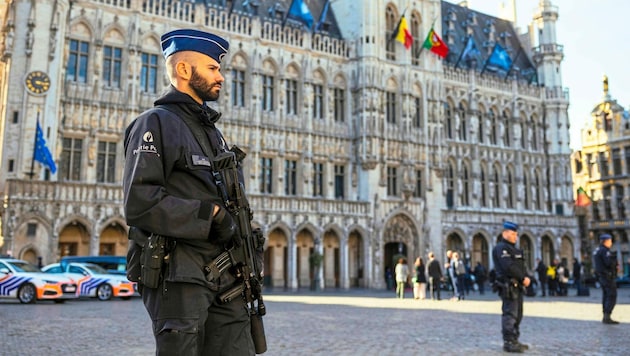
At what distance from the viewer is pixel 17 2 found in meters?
26.7

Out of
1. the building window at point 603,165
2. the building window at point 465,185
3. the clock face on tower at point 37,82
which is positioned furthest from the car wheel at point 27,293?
the building window at point 603,165

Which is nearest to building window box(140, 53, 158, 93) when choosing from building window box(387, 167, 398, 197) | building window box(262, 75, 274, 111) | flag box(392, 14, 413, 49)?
building window box(262, 75, 274, 111)

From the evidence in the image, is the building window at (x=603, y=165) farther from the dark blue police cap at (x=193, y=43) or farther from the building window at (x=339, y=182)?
the dark blue police cap at (x=193, y=43)

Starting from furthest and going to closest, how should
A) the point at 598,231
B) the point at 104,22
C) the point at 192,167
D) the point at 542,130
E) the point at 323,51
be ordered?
1. the point at 598,231
2. the point at 542,130
3. the point at 323,51
4. the point at 104,22
5. the point at 192,167

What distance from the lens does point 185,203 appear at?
2.84 m

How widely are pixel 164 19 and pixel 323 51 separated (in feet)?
33.0

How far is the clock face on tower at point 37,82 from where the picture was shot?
86.2 ft

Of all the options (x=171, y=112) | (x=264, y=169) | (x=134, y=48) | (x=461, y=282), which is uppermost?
(x=134, y=48)

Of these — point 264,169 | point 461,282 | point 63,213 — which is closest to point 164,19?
point 264,169

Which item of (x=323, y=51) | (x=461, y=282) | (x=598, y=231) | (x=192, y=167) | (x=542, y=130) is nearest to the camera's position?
(x=192, y=167)

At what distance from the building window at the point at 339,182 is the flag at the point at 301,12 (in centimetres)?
907

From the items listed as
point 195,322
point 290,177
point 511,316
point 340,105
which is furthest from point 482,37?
point 195,322

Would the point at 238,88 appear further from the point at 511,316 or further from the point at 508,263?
the point at 511,316

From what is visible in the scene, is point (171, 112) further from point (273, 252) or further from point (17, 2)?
point (273, 252)
